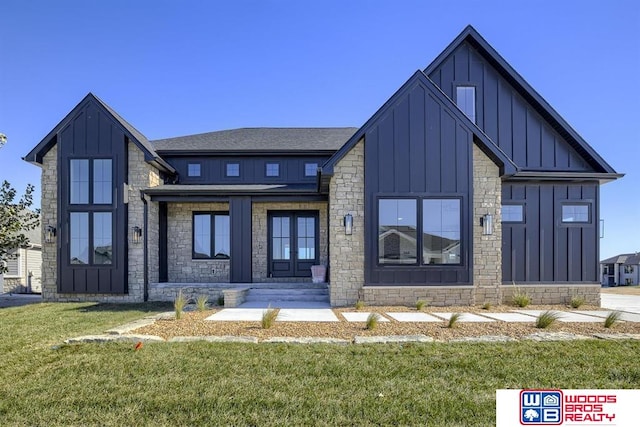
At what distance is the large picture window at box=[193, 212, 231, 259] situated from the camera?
13.1m

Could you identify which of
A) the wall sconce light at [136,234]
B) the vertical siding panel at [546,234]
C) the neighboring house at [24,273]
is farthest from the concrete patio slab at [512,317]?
the neighboring house at [24,273]

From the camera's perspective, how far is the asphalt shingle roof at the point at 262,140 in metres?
13.9

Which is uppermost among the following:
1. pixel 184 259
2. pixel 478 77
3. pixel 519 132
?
pixel 478 77

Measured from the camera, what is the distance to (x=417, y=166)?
9688 mm

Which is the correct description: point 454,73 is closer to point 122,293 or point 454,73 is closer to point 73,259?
point 122,293

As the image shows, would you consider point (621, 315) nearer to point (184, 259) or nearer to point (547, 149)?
point (547, 149)

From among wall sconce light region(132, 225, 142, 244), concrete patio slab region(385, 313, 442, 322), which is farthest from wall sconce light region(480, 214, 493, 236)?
wall sconce light region(132, 225, 142, 244)

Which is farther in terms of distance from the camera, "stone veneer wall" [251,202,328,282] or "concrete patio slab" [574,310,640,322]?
"stone veneer wall" [251,202,328,282]

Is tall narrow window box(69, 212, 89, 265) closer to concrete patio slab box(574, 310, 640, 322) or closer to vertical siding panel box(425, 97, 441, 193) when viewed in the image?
vertical siding panel box(425, 97, 441, 193)

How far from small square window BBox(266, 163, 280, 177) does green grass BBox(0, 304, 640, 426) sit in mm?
9363

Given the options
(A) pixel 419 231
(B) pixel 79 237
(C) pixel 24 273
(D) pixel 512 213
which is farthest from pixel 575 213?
(C) pixel 24 273

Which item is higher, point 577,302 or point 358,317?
point 358,317

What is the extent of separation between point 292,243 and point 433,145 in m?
6.52

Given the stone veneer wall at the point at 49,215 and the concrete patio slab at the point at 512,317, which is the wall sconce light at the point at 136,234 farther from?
the concrete patio slab at the point at 512,317
